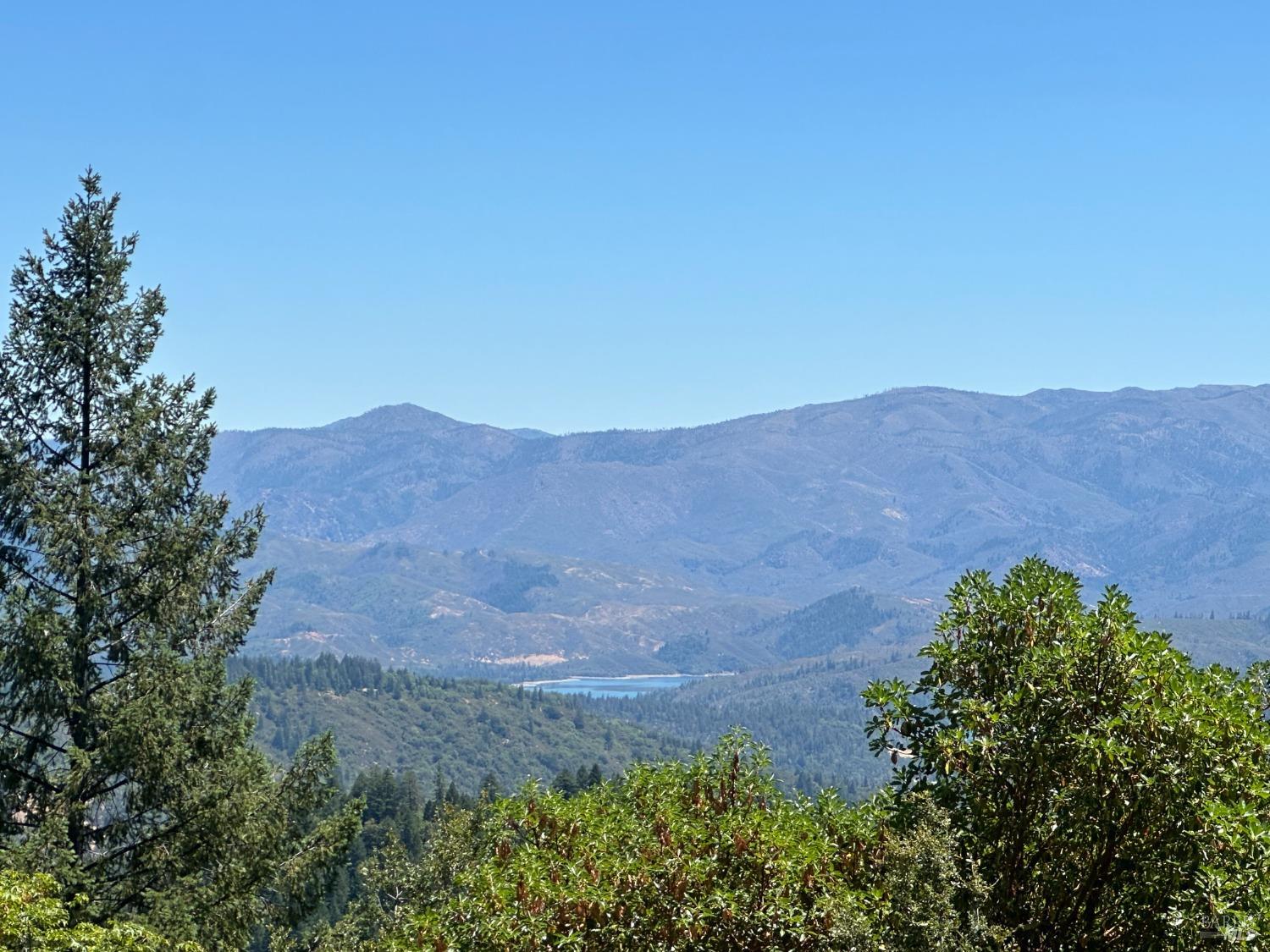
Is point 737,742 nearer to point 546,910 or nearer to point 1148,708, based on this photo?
point 546,910

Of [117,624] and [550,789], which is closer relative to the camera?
[550,789]

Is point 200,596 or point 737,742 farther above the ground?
point 200,596

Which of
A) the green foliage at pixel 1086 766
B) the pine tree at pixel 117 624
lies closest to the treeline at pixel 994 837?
the green foliage at pixel 1086 766

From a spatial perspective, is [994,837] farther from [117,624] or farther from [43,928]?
[117,624]

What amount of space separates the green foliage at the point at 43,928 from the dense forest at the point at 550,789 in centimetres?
6

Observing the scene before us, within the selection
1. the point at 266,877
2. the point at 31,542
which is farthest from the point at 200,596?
the point at 266,877

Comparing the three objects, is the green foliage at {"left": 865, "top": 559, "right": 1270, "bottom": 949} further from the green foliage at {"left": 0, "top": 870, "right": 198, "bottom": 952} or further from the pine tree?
the pine tree

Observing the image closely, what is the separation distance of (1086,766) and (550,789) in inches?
382

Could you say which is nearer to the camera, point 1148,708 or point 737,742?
point 1148,708

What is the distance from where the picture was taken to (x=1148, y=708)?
49.6ft

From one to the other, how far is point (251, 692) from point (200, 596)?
2256mm

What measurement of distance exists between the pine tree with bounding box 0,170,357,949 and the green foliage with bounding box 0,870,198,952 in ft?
10.8

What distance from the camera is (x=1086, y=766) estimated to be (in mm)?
15461

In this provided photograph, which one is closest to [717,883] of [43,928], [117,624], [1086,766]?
[1086,766]
